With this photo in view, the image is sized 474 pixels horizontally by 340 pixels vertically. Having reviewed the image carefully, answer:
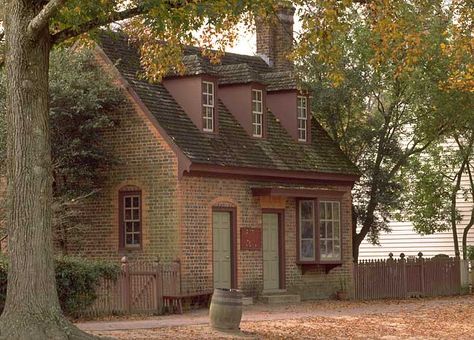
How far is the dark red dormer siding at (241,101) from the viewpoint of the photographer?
1272 inches

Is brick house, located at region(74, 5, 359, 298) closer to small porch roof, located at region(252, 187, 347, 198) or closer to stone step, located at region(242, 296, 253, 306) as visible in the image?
small porch roof, located at region(252, 187, 347, 198)

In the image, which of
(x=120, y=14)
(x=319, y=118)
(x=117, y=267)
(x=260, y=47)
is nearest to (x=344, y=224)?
(x=319, y=118)

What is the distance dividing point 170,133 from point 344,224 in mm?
7474

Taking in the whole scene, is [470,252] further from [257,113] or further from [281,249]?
[257,113]

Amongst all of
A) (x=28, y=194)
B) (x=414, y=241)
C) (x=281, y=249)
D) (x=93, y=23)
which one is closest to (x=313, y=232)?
(x=281, y=249)

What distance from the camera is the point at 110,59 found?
1187 inches

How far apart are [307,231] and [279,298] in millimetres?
2426

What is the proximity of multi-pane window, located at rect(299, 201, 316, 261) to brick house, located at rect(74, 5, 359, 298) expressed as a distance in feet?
0.09

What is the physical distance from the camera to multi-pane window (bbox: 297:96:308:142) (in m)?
34.3

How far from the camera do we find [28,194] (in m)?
18.9

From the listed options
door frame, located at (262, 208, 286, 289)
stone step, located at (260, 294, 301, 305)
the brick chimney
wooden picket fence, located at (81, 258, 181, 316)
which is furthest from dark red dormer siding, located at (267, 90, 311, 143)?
wooden picket fence, located at (81, 258, 181, 316)

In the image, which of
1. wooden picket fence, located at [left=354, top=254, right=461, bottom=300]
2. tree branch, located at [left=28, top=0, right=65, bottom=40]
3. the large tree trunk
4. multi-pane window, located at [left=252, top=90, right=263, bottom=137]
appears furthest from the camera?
wooden picket fence, located at [left=354, top=254, right=461, bottom=300]

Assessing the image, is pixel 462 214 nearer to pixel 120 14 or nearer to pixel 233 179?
pixel 233 179

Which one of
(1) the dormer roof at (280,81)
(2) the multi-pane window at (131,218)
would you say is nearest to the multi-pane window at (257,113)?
(1) the dormer roof at (280,81)
